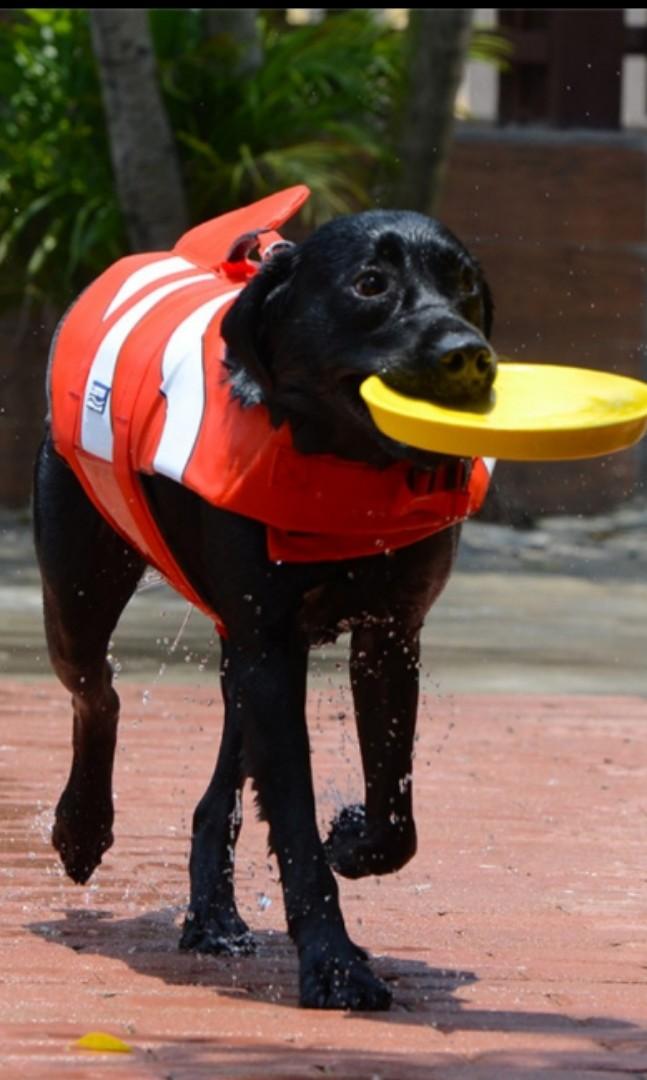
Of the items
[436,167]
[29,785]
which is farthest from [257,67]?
[29,785]

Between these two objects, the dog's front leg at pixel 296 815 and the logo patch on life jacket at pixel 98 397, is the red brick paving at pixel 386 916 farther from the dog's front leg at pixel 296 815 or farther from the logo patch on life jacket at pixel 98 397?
the logo patch on life jacket at pixel 98 397

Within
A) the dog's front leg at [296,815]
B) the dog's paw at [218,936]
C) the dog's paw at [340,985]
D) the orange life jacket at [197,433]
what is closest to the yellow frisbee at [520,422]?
the orange life jacket at [197,433]

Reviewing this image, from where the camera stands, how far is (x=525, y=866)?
6105mm

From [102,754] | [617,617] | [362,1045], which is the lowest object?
[617,617]

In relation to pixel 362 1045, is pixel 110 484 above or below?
above

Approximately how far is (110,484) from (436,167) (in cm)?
909

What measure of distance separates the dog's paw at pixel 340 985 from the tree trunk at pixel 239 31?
11.0 m

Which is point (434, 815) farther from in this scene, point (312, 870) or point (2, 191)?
point (2, 191)

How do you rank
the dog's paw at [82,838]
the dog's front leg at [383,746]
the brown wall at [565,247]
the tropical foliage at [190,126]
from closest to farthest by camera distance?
the dog's front leg at [383,746], the dog's paw at [82,838], the tropical foliage at [190,126], the brown wall at [565,247]

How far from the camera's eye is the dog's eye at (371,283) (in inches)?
174

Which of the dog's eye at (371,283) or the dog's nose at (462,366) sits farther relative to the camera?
the dog's eye at (371,283)

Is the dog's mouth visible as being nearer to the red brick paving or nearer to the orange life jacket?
the orange life jacket

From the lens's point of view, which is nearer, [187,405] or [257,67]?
[187,405]

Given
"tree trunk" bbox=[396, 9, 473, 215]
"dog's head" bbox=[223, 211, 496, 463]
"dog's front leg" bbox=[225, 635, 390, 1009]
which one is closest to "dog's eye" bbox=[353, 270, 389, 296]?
"dog's head" bbox=[223, 211, 496, 463]
